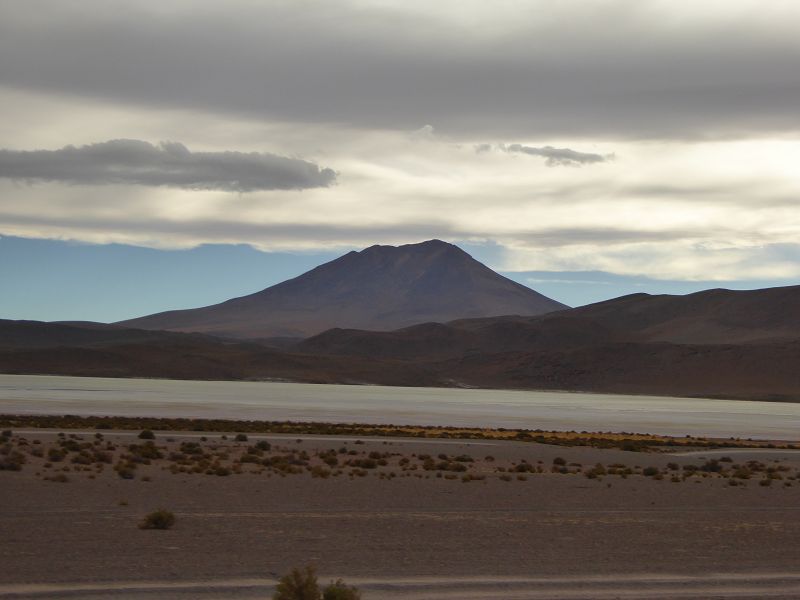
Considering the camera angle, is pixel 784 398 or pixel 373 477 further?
pixel 784 398

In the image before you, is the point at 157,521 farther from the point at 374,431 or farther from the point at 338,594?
the point at 374,431

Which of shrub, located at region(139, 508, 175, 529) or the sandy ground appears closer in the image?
the sandy ground

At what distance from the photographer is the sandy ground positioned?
13.3 m

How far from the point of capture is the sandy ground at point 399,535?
13.3 meters

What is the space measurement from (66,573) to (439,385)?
17811 cm

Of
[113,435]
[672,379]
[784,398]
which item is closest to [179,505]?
[113,435]

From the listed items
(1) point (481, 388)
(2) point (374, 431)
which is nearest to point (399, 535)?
(2) point (374, 431)

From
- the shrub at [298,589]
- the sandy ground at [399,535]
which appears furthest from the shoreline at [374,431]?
the shrub at [298,589]

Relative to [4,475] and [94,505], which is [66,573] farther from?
[4,475]

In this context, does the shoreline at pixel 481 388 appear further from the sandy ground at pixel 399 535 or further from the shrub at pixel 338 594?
the shrub at pixel 338 594

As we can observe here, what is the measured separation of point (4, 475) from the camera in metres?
24.3

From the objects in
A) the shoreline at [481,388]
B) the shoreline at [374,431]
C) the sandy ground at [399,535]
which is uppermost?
the shoreline at [481,388]

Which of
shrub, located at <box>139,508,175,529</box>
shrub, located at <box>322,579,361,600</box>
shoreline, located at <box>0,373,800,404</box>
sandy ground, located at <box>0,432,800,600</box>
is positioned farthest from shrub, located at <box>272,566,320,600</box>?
shoreline, located at <box>0,373,800,404</box>

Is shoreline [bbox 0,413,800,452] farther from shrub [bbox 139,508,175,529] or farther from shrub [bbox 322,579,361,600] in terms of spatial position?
shrub [bbox 322,579,361,600]
